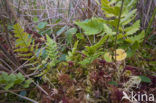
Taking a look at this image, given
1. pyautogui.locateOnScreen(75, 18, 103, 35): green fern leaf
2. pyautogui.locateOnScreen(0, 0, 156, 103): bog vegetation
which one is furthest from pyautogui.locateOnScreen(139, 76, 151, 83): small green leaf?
pyautogui.locateOnScreen(75, 18, 103, 35): green fern leaf

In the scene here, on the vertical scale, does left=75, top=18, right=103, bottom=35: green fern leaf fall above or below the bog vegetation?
above

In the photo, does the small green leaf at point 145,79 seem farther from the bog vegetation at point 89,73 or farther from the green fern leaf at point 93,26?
the green fern leaf at point 93,26

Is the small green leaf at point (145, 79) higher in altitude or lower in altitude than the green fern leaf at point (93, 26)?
lower

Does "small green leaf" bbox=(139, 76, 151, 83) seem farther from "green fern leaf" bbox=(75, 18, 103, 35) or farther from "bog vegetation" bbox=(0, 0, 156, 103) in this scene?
"green fern leaf" bbox=(75, 18, 103, 35)

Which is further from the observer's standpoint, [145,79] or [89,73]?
[89,73]

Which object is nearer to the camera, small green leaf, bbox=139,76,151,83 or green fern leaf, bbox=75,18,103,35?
small green leaf, bbox=139,76,151,83

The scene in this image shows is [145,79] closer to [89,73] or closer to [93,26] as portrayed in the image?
[89,73]

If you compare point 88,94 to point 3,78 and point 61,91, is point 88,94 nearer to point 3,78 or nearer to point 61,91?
point 61,91

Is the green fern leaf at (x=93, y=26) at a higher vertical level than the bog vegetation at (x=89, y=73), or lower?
higher

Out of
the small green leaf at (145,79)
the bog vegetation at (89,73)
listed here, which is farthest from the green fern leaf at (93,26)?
the small green leaf at (145,79)

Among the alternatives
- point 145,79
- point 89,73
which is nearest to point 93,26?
point 89,73

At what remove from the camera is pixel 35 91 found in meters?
0.97

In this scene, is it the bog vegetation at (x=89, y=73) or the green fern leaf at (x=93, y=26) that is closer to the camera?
the bog vegetation at (x=89, y=73)

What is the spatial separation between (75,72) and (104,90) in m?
0.30
